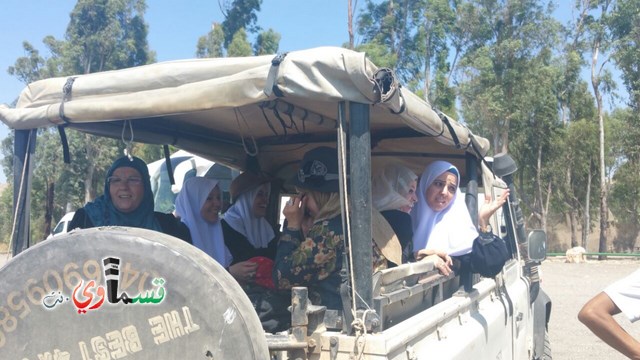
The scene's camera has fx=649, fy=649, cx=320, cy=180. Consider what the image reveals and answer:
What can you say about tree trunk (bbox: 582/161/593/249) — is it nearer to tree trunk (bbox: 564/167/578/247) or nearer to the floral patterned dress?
tree trunk (bbox: 564/167/578/247)

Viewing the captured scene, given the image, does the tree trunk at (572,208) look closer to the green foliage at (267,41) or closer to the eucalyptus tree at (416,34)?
the eucalyptus tree at (416,34)

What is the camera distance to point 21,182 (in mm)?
2857

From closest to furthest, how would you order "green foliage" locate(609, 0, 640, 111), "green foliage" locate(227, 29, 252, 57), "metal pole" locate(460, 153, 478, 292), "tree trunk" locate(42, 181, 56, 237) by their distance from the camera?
"tree trunk" locate(42, 181, 56, 237) < "metal pole" locate(460, 153, 478, 292) < "green foliage" locate(227, 29, 252, 57) < "green foliage" locate(609, 0, 640, 111)

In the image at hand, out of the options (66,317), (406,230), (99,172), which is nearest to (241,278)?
(406,230)

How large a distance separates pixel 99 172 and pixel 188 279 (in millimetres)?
23465

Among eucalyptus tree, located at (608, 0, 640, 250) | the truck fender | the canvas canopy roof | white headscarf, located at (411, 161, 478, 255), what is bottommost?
the truck fender

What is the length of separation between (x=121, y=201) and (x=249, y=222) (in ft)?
3.74

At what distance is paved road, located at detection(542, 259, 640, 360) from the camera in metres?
7.96

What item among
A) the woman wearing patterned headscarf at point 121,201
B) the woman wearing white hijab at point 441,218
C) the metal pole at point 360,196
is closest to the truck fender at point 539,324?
the woman wearing white hijab at point 441,218

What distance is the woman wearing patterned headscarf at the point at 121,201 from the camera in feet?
10.8

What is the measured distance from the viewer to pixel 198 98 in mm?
2266

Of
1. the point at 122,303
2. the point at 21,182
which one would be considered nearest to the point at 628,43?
the point at 21,182

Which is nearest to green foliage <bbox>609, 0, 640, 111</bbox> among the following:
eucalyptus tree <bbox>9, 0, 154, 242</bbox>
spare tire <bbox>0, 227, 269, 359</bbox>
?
eucalyptus tree <bbox>9, 0, 154, 242</bbox>

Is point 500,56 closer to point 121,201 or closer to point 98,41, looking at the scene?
point 98,41
